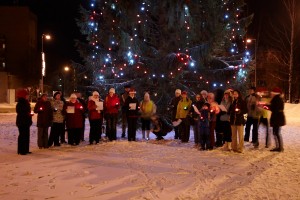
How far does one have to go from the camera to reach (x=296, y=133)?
17.6m

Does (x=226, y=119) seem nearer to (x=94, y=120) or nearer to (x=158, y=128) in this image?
(x=158, y=128)

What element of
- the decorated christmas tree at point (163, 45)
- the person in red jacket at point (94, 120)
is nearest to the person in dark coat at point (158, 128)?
the person in red jacket at point (94, 120)

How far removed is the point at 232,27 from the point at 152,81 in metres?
4.50

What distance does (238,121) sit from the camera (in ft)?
40.1

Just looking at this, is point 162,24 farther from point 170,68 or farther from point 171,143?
point 171,143

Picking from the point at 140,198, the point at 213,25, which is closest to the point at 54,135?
the point at 140,198

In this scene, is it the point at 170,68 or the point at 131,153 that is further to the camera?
the point at 170,68

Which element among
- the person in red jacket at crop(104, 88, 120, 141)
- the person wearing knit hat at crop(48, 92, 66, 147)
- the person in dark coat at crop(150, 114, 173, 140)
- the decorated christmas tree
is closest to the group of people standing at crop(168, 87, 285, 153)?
the person in dark coat at crop(150, 114, 173, 140)

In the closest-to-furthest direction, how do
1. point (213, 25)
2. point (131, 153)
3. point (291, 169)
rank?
1. point (291, 169)
2. point (131, 153)
3. point (213, 25)

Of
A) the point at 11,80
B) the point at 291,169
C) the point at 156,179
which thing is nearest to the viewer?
the point at 156,179

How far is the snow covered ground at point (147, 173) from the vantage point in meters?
7.46

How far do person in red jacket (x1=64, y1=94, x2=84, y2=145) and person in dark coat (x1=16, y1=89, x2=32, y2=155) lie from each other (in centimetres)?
181

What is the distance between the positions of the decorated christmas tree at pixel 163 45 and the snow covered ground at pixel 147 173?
5263mm

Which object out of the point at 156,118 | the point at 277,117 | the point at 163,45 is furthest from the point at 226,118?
the point at 163,45
